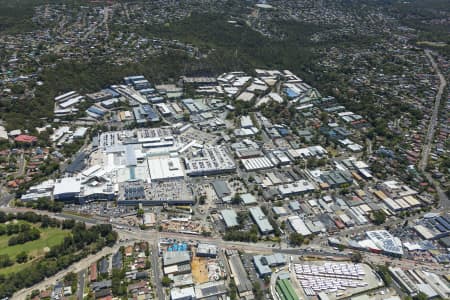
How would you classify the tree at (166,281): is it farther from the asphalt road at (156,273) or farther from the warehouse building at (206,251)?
the warehouse building at (206,251)

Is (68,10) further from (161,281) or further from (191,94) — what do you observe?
(161,281)

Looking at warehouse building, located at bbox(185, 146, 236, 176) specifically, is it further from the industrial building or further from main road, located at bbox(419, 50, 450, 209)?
main road, located at bbox(419, 50, 450, 209)

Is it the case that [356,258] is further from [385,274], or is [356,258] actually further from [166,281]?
[166,281]

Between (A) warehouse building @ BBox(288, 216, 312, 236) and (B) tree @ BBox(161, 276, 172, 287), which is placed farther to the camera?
(A) warehouse building @ BBox(288, 216, 312, 236)

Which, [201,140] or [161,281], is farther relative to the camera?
[201,140]

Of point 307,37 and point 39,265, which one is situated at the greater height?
point 307,37

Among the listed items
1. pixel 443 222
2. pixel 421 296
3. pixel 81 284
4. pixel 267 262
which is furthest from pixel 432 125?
pixel 81 284

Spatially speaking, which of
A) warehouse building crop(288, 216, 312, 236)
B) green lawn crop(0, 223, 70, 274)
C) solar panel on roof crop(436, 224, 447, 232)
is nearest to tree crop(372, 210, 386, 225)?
solar panel on roof crop(436, 224, 447, 232)

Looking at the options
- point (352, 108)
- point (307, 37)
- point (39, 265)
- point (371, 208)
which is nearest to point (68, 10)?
point (307, 37)

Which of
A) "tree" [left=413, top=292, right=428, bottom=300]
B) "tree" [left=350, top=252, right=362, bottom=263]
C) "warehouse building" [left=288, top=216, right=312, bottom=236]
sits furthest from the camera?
"warehouse building" [left=288, top=216, right=312, bottom=236]
